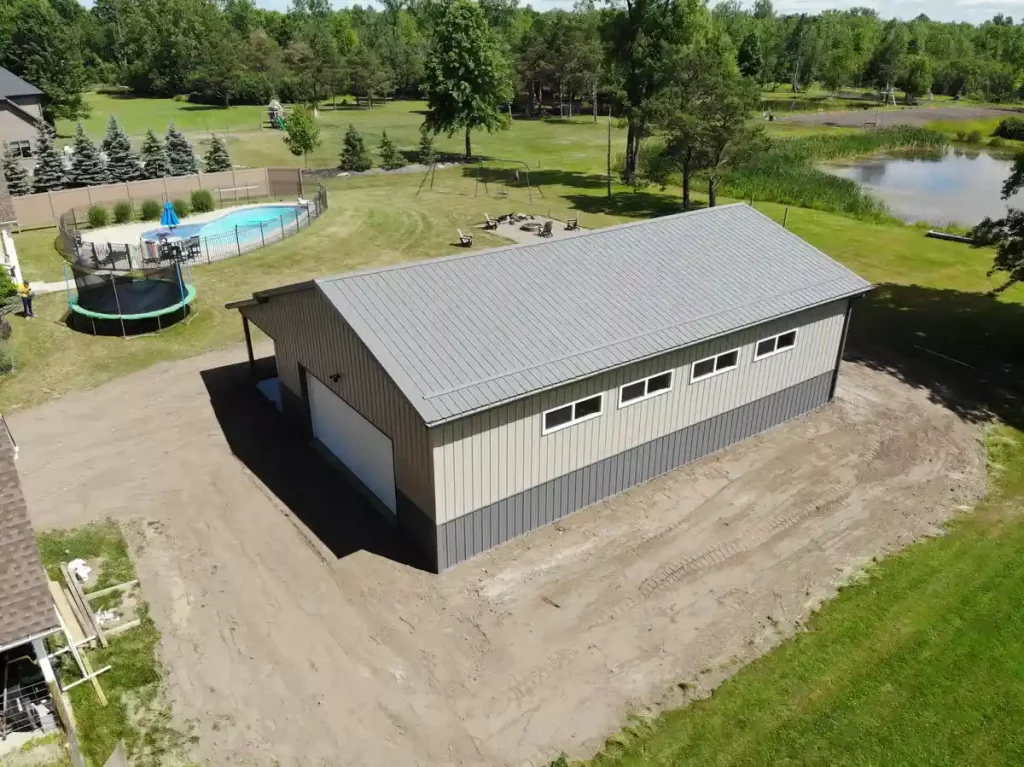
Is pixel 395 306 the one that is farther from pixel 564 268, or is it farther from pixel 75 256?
pixel 75 256

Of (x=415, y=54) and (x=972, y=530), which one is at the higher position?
(x=415, y=54)

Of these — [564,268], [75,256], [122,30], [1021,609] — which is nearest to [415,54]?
[122,30]

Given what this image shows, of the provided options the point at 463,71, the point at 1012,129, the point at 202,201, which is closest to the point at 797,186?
the point at 463,71

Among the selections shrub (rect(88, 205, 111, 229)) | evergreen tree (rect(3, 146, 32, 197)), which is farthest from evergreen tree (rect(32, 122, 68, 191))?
shrub (rect(88, 205, 111, 229))

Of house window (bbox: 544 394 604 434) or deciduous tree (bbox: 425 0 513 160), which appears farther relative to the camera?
deciduous tree (bbox: 425 0 513 160)

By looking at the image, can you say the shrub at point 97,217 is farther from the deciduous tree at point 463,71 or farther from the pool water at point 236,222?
the deciduous tree at point 463,71

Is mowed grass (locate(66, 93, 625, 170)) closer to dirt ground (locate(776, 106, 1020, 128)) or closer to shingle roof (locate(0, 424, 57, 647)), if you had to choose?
dirt ground (locate(776, 106, 1020, 128))

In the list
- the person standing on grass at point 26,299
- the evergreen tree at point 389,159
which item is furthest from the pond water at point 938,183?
the person standing on grass at point 26,299
